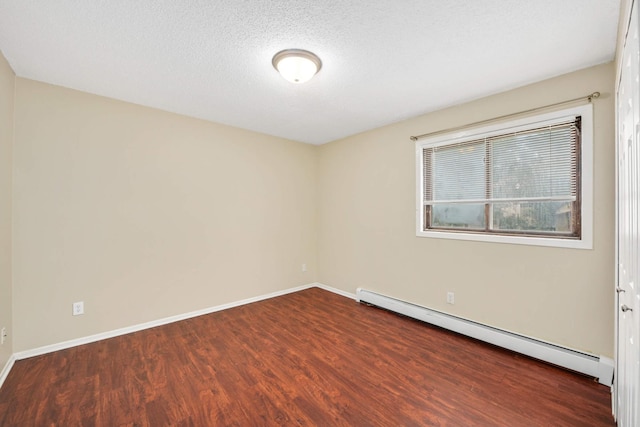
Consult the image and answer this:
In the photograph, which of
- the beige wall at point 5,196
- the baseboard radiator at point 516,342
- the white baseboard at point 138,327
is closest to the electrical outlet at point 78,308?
the white baseboard at point 138,327

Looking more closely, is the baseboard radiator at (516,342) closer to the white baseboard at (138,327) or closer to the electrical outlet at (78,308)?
the white baseboard at (138,327)

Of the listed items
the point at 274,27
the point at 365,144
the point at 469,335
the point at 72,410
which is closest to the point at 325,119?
the point at 365,144

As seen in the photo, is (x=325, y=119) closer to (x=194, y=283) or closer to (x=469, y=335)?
(x=194, y=283)

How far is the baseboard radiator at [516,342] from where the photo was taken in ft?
6.48

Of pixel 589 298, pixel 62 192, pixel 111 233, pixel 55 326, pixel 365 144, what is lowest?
pixel 55 326

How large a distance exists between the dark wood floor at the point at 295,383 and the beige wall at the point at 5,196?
411mm

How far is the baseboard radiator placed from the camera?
6.48ft

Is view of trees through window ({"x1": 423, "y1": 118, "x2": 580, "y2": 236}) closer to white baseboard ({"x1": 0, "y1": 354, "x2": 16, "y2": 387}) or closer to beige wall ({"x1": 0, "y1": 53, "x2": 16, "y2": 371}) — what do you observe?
beige wall ({"x1": 0, "y1": 53, "x2": 16, "y2": 371})

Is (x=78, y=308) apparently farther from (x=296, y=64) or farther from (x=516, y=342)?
(x=516, y=342)

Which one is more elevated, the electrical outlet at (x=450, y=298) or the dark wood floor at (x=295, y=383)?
the electrical outlet at (x=450, y=298)

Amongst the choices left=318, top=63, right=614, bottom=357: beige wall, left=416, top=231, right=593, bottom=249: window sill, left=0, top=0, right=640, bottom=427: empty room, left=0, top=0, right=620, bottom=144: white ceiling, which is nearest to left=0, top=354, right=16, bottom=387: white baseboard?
left=0, top=0, right=640, bottom=427: empty room

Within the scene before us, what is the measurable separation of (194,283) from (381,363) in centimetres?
236

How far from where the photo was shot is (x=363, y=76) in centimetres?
226

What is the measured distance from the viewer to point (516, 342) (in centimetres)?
235
